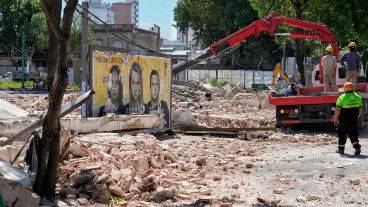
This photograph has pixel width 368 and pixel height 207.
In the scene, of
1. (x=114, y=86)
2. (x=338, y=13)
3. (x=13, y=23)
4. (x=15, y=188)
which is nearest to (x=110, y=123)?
(x=114, y=86)

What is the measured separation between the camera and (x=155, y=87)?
17.7 metres

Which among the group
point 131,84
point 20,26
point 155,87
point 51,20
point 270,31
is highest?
point 20,26

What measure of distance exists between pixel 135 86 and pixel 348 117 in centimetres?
569

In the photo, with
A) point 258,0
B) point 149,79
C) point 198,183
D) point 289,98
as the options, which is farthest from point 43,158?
point 258,0

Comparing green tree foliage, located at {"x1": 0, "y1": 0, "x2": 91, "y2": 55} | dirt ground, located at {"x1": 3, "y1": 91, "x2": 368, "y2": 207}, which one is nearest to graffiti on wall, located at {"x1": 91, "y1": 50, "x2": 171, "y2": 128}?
dirt ground, located at {"x1": 3, "y1": 91, "x2": 368, "y2": 207}

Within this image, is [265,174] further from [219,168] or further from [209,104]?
[209,104]

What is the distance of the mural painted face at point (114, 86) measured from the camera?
1570cm

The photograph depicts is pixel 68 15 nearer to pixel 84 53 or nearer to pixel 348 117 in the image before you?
pixel 84 53

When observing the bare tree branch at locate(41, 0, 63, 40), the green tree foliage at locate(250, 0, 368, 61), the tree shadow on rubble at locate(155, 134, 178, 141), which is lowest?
the tree shadow on rubble at locate(155, 134, 178, 141)

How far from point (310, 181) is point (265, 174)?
1010 mm

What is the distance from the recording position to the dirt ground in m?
9.12

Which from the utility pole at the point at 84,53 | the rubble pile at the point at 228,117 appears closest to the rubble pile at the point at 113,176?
the utility pole at the point at 84,53

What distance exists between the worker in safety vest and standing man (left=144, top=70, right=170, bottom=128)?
209 inches

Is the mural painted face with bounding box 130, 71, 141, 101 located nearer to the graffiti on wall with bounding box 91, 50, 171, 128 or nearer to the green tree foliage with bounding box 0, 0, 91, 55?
the graffiti on wall with bounding box 91, 50, 171, 128
